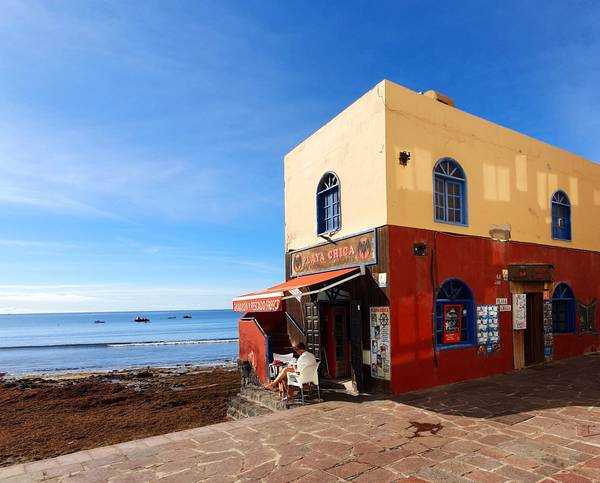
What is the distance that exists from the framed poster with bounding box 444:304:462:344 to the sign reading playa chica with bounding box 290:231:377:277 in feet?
7.94

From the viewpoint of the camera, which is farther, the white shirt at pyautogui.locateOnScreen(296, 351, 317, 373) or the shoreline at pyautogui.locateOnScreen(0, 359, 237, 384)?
the shoreline at pyautogui.locateOnScreen(0, 359, 237, 384)

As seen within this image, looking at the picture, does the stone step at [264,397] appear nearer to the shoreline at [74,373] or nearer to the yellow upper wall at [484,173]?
the yellow upper wall at [484,173]

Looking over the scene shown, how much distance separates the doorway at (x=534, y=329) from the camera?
40.1 ft

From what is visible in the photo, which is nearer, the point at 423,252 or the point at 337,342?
the point at 423,252

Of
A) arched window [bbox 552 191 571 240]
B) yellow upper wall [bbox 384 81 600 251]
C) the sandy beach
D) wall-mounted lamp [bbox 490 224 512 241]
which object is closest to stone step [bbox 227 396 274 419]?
the sandy beach

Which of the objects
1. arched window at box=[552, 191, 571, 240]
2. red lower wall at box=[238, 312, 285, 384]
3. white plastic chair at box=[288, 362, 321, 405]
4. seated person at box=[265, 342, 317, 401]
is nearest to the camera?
white plastic chair at box=[288, 362, 321, 405]

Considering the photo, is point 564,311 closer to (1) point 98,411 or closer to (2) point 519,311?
(2) point 519,311

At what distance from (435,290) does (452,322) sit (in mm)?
1135

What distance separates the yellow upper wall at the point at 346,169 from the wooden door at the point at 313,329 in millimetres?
1909

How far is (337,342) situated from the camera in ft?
37.0

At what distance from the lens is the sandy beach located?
10891 millimetres

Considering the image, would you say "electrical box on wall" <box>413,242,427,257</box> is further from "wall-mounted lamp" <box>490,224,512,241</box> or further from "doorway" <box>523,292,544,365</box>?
"doorway" <box>523,292,544,365</box>

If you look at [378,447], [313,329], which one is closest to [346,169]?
[313,329]

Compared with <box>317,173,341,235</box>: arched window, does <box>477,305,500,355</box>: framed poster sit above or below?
below
